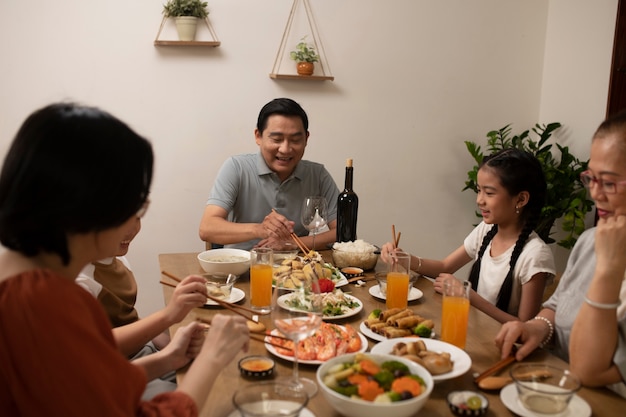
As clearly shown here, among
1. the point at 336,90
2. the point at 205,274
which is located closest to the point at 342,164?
the point at 336,90

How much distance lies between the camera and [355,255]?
7.36 ft

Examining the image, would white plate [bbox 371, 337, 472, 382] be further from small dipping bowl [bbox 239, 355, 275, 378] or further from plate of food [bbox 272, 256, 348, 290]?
plate of food [bbox 272, 256, 348, 290]

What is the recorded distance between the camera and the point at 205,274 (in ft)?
6.82

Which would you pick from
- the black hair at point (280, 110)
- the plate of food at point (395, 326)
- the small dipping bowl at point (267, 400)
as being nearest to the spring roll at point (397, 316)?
the plate of food at point (395, 326)

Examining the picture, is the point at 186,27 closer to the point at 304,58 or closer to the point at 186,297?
the point at 304,58

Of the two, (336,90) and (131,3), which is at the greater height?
(131,3)

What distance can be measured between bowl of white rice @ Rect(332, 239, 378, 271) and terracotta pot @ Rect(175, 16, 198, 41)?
1845mm

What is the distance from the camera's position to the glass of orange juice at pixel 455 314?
1507 mm

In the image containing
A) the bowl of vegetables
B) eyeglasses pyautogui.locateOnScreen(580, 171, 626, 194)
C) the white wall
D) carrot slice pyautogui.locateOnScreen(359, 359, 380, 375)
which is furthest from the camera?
the white wall

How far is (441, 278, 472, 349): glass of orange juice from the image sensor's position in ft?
Result: 4.94

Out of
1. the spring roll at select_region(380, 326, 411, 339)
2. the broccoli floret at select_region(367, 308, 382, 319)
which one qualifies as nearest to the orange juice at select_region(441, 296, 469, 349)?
the spring roll at select_region(380, 326, 411, 339)

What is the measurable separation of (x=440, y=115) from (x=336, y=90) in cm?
79

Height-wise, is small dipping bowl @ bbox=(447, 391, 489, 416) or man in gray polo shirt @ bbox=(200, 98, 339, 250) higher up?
man in gray polo shirt @ bbox=(200, 98, 339, 250)

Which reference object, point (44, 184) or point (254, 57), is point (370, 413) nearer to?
A: point (44, 184)
